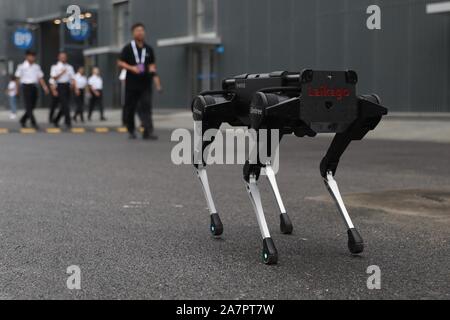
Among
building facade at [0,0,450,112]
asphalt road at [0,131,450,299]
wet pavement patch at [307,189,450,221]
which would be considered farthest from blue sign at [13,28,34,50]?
wet pavement patch at [307,189,450,221]

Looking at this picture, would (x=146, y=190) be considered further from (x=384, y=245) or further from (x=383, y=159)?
(x=383, y=159)

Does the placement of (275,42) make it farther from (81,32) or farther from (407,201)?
(407,201)

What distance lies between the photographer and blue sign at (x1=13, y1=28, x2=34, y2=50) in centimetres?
3722

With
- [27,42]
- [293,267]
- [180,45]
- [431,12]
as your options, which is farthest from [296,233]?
[27,42]

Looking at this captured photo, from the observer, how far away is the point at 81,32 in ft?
104

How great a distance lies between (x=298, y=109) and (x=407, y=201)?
8.86ft

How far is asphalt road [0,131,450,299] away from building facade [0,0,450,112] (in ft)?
35.5

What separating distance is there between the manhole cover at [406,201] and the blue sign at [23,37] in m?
34.1

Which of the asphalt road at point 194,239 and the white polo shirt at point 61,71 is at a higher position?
the white polo shirt at point 61,71

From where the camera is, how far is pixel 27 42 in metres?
37.6

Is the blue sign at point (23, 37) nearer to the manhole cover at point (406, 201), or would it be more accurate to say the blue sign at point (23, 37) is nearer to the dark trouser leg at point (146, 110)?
the dark trouser leg at point (146, 110)

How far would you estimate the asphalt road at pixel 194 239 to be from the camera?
317 centimetres

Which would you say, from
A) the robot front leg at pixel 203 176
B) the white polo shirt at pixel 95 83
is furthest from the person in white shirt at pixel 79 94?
the robot front leg at pixel 203 176
